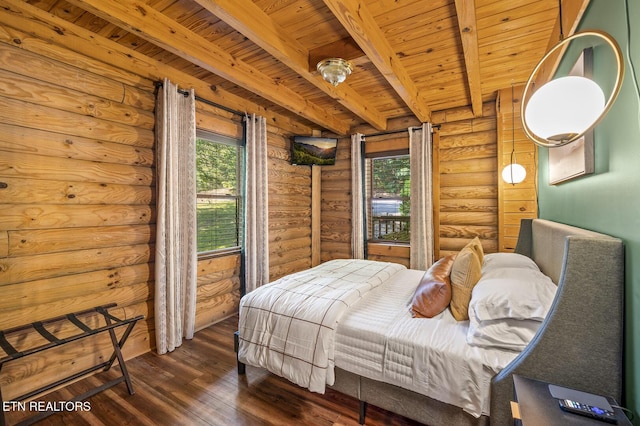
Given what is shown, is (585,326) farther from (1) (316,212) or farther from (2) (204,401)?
(1) (316,212)

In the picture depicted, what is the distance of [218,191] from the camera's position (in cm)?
350

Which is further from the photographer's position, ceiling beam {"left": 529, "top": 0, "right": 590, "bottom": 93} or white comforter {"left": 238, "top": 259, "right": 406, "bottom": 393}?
white comforter {"left": 238, "top": 259, "right": 406, "bottom": 393}

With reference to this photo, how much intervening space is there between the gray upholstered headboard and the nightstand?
0.08 meters

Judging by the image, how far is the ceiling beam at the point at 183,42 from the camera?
1.86 m

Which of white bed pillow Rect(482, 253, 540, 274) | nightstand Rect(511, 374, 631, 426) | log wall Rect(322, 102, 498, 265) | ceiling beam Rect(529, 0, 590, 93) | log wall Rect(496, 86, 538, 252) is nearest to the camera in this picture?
nightstand Rect(511, 374, 631, 426)

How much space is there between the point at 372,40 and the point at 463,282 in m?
1.88

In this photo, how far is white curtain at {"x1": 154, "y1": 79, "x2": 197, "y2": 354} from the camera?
261cm

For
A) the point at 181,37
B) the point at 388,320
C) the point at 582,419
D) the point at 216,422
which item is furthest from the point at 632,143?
the point at 181,37

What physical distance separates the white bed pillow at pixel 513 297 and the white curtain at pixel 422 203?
6.97 feet

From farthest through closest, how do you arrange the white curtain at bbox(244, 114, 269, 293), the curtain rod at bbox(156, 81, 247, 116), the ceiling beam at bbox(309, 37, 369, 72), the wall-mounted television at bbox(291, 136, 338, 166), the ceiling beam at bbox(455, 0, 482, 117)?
the wall-mounted television at bbox(291, 136, 338, 166) → the white curtain at bbox(244, 114, 269, 293) → the curtain rod at bbox(156, 81, 247, 116) → the ceiling beam at bbox(309, 37, 369, 72) → the ceiling beam at bbox(455, 0, 482, 117)

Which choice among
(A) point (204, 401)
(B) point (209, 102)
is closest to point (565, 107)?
(A) point (204, 401)

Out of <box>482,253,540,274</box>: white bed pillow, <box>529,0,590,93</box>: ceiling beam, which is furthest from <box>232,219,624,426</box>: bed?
<box>529,0,590,93</box>: ceiling beam

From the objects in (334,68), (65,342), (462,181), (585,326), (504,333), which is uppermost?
(334,68)

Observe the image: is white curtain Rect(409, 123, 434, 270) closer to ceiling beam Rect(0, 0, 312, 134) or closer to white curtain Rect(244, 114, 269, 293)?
white curtain Rect(244, 114, 269, 293)
